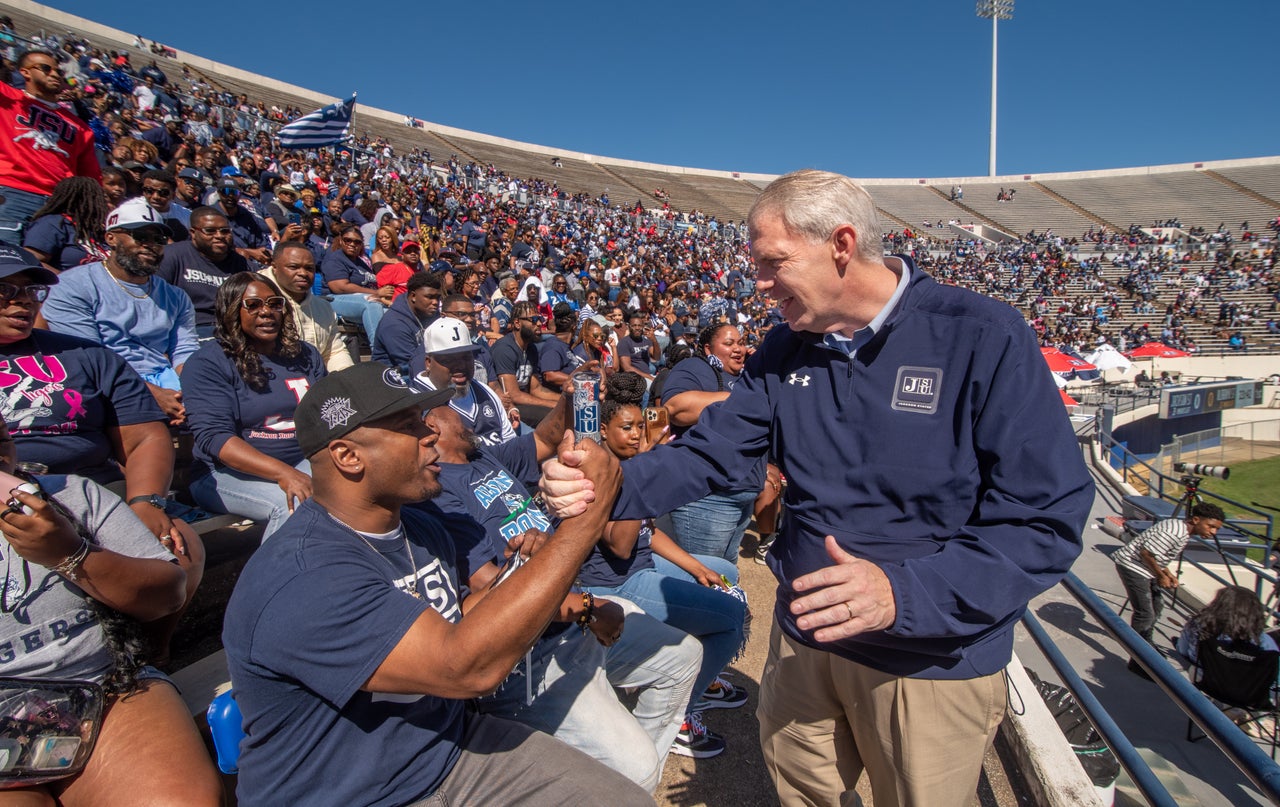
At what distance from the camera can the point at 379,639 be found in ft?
4.96

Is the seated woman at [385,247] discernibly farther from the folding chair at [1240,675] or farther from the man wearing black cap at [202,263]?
the folding chair at [1240,675]

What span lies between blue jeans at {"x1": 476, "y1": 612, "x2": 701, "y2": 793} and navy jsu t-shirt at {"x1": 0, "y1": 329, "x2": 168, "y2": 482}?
6.74 feet

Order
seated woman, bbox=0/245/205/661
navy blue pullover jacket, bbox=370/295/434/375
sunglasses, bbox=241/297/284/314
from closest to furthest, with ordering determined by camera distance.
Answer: seated woman, bbox=0/245/205/661 → sunglasses, bbox=241/297/284/314 → navy blue pullover jacket, bbox=370/295/434/375

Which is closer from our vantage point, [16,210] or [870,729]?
[870,729]

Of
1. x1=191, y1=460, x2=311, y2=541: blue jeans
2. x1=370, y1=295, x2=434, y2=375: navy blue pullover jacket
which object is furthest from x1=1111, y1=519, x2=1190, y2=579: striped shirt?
x1=191, y1=460, x2=311, y2=541: blue jeans

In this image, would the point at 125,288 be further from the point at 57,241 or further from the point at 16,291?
the point at 16,291

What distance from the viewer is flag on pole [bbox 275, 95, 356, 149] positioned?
12516mm

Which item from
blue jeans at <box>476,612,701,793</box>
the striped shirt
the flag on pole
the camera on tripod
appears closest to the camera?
blue jeans at <box>476,612,701,793</box>

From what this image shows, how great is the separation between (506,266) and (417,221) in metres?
3.63

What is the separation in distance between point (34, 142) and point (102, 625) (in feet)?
13.7

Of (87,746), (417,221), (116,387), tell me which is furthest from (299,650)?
(417,221)

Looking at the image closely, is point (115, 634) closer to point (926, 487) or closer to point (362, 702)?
point (362, 702)

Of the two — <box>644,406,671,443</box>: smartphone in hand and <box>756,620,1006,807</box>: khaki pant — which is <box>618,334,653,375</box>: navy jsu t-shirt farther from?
<box>756,620,1006,807</box>: khaki pant

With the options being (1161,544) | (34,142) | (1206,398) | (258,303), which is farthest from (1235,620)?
(1206,398)
